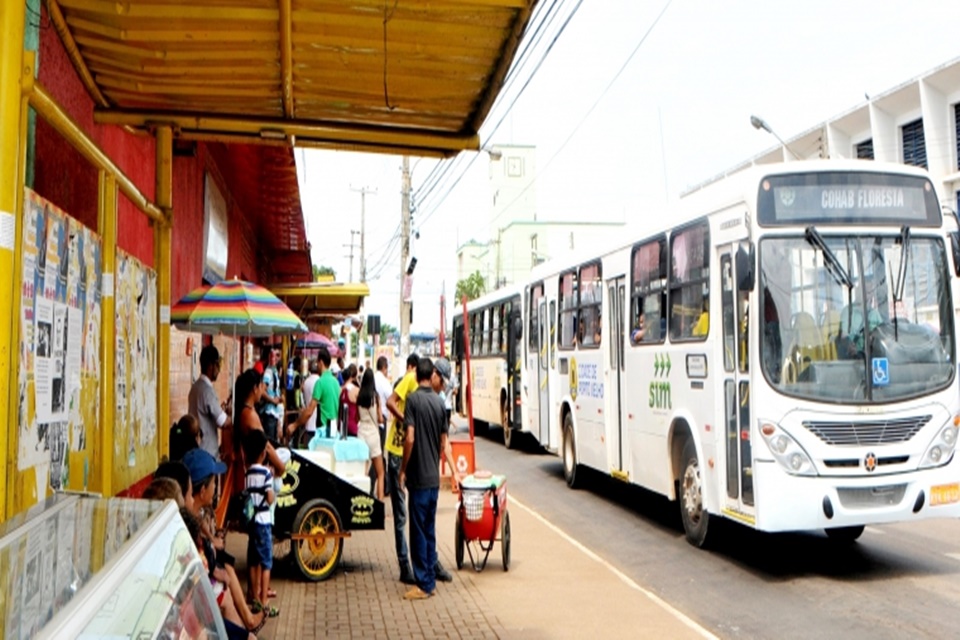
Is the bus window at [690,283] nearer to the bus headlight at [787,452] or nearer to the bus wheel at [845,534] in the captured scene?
the bus headlight at [787,452]

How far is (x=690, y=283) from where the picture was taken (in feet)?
33.2

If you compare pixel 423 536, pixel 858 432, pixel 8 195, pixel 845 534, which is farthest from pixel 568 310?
pixel 8 195

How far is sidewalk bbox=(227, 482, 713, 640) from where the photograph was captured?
6.83m

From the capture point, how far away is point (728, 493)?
900 centimetres

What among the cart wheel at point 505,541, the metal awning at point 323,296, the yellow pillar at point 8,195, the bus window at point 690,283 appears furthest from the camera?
the metal awning at point 323,296

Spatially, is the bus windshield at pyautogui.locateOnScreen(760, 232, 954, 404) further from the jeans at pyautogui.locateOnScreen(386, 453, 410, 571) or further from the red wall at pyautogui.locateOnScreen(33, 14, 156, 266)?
the red wall at pyautogui.locateOnScreen(33, 14, 156, 266)

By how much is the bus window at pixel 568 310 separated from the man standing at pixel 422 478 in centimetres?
709

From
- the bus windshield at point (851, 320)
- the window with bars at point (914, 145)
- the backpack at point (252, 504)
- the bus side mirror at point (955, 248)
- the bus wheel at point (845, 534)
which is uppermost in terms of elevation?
the window with bars at point (914, 145)

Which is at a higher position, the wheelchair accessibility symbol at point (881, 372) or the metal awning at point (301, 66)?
the metal awning at point (301, 66)

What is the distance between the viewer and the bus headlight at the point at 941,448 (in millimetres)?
8469

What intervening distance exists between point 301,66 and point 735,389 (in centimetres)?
527

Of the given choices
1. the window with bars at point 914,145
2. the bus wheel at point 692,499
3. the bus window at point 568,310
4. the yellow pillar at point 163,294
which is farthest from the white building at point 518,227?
the yellow pillar at point 163,294

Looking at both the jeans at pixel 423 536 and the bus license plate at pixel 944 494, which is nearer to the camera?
the jeans at pixel 423 536

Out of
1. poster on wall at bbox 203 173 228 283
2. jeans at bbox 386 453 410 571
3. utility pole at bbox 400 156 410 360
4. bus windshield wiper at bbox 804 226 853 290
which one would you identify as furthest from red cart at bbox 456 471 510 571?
utility pole at bbox 400 156 410 360
